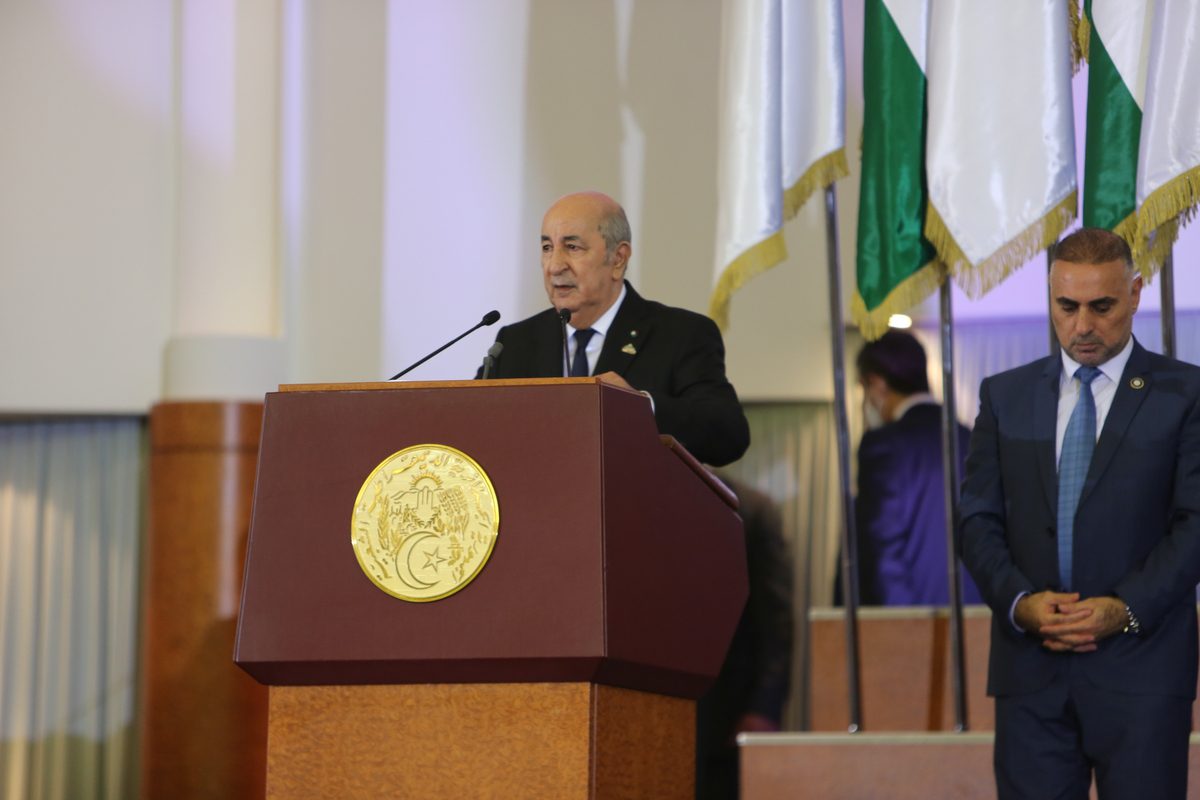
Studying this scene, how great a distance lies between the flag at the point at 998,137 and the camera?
439 cm

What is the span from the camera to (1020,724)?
10.9ft

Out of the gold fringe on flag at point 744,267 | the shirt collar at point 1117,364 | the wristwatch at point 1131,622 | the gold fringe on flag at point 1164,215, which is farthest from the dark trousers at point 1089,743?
the gold fringe on flag at point 744,267

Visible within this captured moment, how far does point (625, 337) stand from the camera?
11.7 ft

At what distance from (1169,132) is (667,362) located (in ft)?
5.39

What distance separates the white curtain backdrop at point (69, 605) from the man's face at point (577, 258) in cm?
310

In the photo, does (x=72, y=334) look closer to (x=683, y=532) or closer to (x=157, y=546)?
(x=157, y=546)

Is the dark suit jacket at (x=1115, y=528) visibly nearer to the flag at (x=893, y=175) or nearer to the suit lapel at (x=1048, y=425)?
the suit lapel at (x=1048, y=425)

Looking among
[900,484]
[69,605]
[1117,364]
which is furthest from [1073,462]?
[69,605]

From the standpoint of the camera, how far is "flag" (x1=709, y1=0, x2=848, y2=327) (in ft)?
15.5

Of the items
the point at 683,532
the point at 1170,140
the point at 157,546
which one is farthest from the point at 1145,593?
the point at 157,546

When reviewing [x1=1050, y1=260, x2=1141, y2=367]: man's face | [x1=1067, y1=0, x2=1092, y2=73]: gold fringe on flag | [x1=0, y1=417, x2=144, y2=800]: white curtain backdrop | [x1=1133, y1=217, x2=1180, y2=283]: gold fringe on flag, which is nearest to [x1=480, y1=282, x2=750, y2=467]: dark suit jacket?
[x1=1050, y1=260, x2=1141, y2=367]: man's face

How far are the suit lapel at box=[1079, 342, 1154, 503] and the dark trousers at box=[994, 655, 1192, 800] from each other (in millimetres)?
406

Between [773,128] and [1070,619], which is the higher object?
[773,128]

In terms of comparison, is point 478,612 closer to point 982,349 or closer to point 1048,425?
point 1048,425
